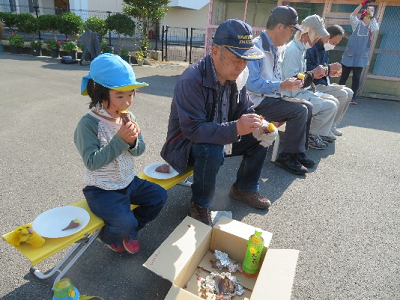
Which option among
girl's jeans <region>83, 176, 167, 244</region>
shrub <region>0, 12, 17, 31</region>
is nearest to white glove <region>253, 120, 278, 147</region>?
girl's jeans <region>83, 176, 167, 244</region>

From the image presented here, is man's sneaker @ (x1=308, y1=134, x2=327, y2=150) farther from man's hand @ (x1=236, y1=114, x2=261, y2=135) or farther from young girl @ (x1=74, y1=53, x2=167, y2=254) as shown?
young girl @ (x1=74, y1=53, x2=167, y2=254)

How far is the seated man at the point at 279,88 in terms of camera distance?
126 inches

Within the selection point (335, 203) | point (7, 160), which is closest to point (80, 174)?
point (7, 160)

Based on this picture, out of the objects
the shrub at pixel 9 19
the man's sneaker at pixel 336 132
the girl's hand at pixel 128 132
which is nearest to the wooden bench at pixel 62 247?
Answer: the girl's hand at pixel 128 132

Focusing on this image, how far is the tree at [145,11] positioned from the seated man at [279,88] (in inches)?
406

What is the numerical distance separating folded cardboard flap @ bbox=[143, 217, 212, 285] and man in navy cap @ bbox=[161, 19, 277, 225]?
0.41m

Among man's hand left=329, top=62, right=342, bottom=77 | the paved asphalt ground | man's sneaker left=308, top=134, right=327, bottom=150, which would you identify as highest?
man's hand left=329, top=62, right=342, bottom=77

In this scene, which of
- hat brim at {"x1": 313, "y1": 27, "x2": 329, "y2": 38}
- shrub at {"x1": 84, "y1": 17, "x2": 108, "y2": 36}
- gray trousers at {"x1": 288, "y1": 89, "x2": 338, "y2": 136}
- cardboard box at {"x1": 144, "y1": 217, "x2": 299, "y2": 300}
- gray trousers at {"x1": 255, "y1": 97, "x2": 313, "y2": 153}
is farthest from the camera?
shrub at {"x1": 84, "y1": 17, "x2": 108, "y2": 36}

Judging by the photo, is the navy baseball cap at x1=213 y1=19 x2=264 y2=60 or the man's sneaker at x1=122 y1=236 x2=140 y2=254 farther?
the man's sneaker at x1=122 y1=236 x2=140 y2=254

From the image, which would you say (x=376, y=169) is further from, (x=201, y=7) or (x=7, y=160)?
(x=201, y=7)

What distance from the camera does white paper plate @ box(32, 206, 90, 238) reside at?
1.71 m

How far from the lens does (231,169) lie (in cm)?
381

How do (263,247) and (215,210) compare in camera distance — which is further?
(215,210)

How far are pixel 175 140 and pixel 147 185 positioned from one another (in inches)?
19.3
